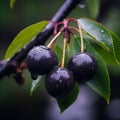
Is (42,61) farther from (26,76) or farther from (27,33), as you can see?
(26,76)

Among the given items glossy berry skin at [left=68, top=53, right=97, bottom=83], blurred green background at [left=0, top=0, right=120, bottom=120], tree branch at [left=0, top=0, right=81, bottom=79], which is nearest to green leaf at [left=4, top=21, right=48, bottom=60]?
tree branch at [left=0, top=0, right=81, bottom=79]

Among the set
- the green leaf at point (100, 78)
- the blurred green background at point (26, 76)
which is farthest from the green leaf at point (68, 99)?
the blurred green background at point (26, 76)

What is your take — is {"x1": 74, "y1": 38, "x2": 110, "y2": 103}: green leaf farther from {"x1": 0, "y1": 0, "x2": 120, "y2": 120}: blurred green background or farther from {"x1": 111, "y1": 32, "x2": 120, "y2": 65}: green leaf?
{"x1": 0, "y1": 0, "x2": 120, "y2": 120}: blurred green background

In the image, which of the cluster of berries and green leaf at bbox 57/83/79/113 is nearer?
the cluster of berries

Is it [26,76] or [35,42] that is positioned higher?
[35,42]

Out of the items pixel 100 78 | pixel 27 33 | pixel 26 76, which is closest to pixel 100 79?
pixel 100 78

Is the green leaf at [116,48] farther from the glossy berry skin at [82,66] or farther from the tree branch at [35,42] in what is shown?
the tree branch at [35,42]

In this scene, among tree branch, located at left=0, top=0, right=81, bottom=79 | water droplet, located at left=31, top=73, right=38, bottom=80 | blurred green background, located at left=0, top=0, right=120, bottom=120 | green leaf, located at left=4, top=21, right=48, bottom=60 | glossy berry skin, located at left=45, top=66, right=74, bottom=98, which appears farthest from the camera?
blurred green background, located at left=0, top=0, right=120, bottom=120

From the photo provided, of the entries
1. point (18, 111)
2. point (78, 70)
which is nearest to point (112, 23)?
point (78, 70)
